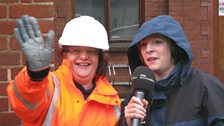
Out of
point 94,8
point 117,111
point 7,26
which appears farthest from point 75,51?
point 94,8

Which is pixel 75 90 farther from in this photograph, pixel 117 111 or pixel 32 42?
pixel 32 42

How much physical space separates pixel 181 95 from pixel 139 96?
358 mm

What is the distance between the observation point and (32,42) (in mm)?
2164

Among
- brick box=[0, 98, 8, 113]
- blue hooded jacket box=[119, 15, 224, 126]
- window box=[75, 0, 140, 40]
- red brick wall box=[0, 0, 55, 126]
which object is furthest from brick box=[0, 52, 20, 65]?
window box=[75, 0, 140, 40]

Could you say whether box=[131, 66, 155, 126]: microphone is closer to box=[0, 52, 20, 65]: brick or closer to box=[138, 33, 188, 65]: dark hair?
box=[138, 33, 188, 65]: dark hair

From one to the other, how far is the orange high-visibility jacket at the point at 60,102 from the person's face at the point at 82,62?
45mm

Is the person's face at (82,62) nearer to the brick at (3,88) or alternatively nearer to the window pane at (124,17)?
the brick at (3,88)

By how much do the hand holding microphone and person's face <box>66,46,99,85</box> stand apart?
406mm

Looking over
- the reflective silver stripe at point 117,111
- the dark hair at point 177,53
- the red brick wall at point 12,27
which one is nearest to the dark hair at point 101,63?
the reflective silver stripe at point 117,111

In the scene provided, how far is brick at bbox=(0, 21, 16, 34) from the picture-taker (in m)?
3.04

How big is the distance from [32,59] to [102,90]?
723 millimetres

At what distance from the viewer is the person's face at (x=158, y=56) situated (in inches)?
104

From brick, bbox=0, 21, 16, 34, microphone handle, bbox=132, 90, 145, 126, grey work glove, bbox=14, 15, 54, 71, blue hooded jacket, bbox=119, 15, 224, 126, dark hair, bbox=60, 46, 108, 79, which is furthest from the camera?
brick, bbox=0, 21, 16, 34

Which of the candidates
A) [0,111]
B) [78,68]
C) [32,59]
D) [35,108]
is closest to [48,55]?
[32,59]
